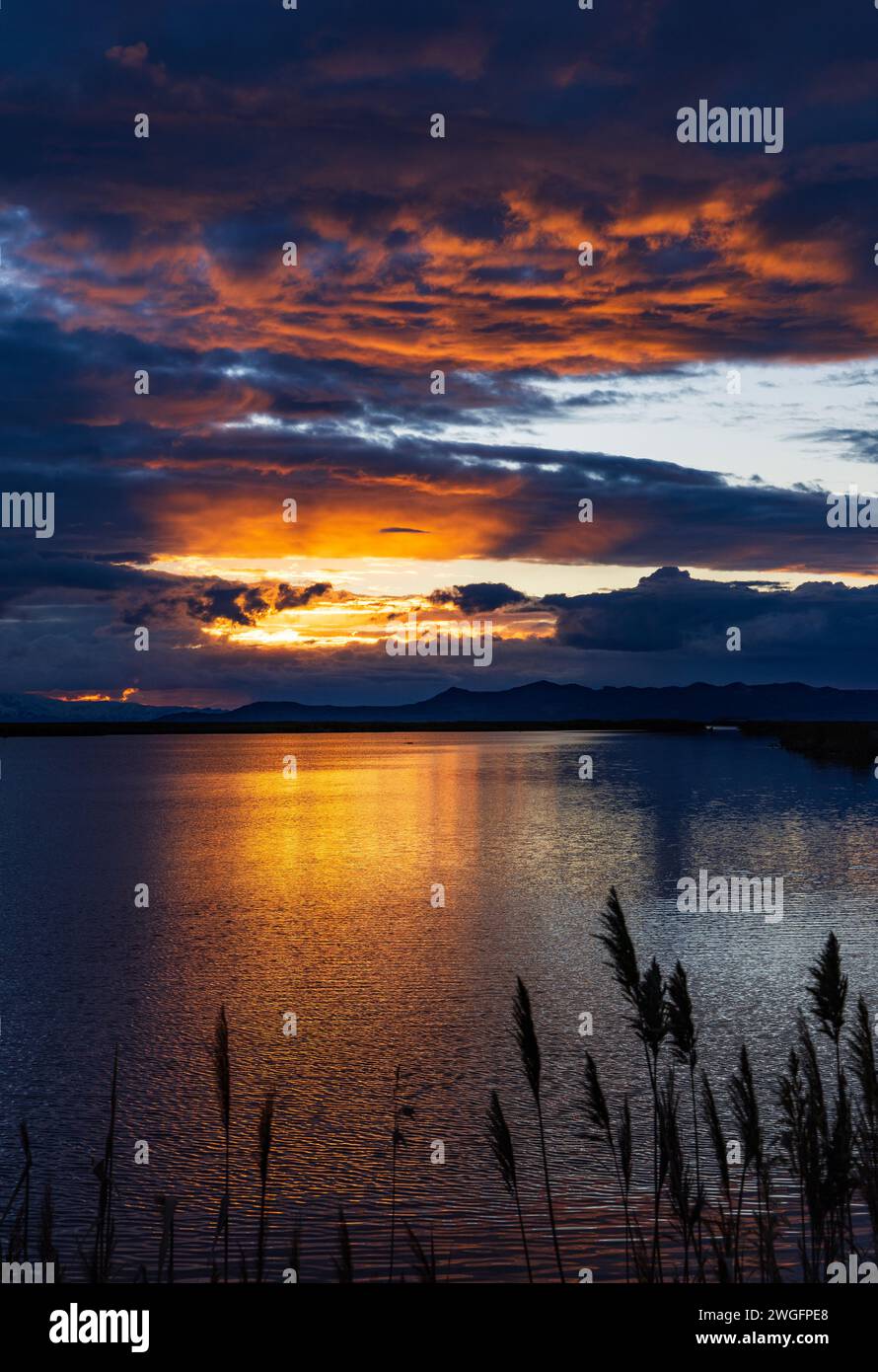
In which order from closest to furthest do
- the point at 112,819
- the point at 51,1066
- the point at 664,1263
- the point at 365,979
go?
the point at 664,1263 → the point at 51,1066 → the point at 365,979 → the point at 112,819

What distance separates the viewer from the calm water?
11664 millimetres

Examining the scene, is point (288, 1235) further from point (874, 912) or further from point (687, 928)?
point (874, 912)

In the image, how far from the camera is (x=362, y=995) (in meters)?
20.8

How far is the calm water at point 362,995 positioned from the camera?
1166 centimetres

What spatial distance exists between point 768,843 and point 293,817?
90.2ft

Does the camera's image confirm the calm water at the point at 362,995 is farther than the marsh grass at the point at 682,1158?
Yes

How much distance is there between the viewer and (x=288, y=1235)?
1072 centimetres

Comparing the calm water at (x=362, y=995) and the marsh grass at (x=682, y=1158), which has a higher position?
the marsh grass at (x=682, y=1158)

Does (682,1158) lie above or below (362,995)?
above

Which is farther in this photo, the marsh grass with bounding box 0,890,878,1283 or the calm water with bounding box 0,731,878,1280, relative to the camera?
the calm water with bounding box 0,731,878,1280

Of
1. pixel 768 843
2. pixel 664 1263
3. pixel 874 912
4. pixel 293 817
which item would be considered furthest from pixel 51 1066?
pixel 293 817

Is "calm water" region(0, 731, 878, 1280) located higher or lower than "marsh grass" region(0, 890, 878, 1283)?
lower
